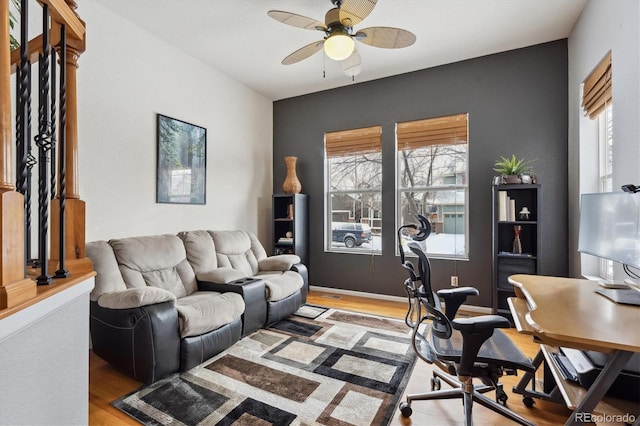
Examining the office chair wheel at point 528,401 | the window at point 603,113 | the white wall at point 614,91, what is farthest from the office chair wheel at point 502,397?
the window at point 603,113

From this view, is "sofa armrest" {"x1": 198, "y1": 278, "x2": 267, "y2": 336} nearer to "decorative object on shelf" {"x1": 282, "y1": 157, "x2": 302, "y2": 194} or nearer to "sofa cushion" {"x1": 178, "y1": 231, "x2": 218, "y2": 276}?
"sofa cushion" {"x1": 178, "y1": 231, "x2": 218, "y2": 276}

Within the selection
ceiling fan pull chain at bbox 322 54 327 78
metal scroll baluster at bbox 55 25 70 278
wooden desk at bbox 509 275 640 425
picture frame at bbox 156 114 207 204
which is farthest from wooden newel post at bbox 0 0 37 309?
ceiling fan pull chain at bbox 322 54 327 78

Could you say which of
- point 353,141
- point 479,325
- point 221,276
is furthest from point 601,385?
point 353,141

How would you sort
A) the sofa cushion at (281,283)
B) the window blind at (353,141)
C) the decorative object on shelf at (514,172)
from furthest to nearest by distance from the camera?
the window blind at (353,141) < the decorative object on shelf at (514,172) < the sofa cushion at (281,283)

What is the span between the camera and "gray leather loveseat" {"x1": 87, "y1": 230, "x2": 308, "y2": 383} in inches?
81.1

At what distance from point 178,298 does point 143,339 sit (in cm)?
74

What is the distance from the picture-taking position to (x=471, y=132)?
3672 millimetres

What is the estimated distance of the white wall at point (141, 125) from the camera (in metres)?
2.66

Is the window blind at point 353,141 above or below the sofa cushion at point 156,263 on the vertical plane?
above

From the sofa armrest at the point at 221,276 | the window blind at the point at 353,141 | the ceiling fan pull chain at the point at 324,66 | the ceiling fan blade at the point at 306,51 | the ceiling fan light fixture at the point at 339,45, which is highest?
the ceiling fan pull chain at the point at 324,66

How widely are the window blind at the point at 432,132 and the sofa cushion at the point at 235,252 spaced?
236cm

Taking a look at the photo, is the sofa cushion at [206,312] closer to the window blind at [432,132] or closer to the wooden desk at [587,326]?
the wooden desk at [587,326]

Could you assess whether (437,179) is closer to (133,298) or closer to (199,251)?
(199,251)

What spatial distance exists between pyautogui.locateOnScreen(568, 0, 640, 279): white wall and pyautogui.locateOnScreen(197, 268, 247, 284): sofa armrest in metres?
3.05
